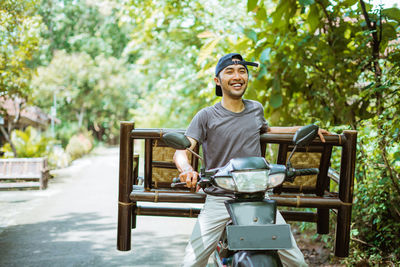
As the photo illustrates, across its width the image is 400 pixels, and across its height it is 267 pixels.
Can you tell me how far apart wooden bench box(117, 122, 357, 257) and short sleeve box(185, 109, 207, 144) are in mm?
427

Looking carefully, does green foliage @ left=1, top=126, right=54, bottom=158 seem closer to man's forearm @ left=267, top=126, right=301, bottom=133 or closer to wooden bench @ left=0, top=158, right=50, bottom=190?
wooden bench @ left=0, top=158, right=50, bottom=190

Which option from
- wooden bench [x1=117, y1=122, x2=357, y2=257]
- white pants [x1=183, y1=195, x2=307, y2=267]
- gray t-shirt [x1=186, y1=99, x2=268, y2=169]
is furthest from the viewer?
wooden bench [x1=117, y1=122, x2=357, y2=257]

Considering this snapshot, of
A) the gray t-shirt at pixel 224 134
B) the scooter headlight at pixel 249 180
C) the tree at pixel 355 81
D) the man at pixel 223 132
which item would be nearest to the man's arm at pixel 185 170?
the man at pixel 223 132

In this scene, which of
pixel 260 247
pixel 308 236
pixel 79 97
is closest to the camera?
pixel 260 247

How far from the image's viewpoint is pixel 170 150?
11.7 ft

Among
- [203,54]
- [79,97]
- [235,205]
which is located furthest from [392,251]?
[79,97]

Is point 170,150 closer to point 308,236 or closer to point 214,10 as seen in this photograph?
point 308,236

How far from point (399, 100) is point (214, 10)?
565cm

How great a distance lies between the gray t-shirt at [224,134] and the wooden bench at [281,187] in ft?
0.62

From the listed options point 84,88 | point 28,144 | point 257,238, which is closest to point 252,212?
point 257,238

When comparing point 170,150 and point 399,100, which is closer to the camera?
point 170,150

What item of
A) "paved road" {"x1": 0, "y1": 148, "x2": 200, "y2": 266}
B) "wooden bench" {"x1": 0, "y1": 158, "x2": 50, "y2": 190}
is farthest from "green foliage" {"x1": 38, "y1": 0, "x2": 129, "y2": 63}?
"paved road" {"x1": 0, "y1": 148, "x2": 200, "y2": 266}

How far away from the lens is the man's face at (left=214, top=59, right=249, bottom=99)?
2895 millimetres

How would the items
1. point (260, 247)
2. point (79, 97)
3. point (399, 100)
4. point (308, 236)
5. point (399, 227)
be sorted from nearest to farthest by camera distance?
point (260, 247) → point (399, 100) → point (399, 227) → point (308, 236) → point (79, 97)
